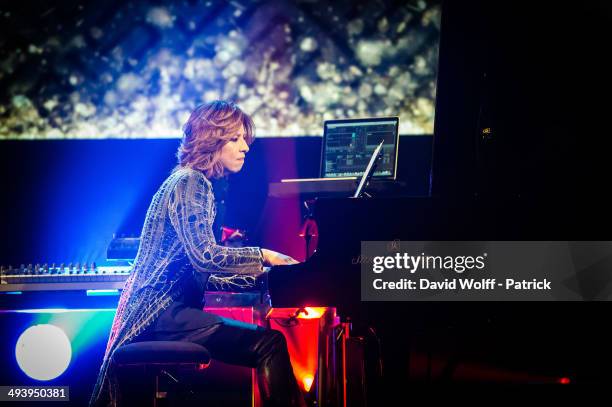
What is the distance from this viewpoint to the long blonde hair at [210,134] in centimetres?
244

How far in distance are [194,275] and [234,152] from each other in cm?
52

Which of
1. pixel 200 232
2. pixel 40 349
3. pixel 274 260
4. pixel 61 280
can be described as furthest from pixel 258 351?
pixel 40 349

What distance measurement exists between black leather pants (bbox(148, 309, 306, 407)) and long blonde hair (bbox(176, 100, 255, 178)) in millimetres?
625

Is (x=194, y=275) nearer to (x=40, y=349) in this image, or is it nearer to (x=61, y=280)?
(x=61, y=280)

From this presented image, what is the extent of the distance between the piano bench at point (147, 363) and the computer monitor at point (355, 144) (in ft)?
5.45

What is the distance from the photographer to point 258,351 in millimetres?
2223

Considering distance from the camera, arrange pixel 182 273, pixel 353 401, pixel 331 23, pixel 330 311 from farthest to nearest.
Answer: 1. pixel 331 23
2. pixel 330 311
3. pixel 353 401
4. pixel 182 273

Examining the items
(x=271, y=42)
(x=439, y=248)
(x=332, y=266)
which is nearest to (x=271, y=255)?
(x=332, y=266)

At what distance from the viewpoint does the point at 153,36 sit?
13.0ft

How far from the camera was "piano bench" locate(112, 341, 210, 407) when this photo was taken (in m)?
2.21

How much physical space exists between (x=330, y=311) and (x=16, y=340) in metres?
1.69

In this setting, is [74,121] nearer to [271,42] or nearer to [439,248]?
[271,42]

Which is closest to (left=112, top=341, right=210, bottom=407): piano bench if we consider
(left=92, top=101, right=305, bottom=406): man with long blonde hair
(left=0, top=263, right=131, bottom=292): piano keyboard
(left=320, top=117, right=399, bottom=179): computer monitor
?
(left=92, top=101, right=305, bottom=406): man with long blonde hair

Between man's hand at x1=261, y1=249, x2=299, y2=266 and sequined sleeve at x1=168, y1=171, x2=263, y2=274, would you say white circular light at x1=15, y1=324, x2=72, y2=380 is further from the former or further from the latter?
man's hand at x1=261, y1=249, x2=299, y2=266
